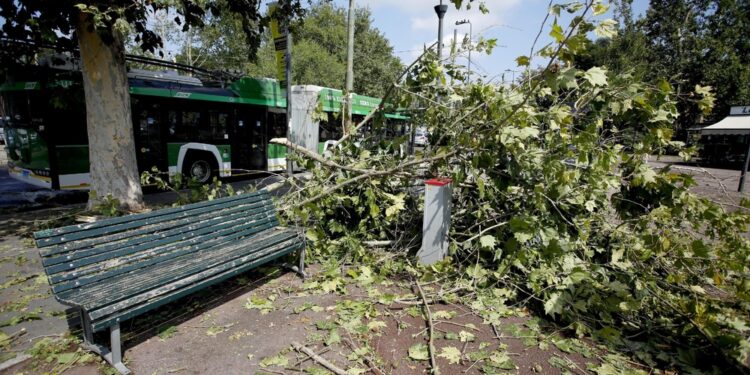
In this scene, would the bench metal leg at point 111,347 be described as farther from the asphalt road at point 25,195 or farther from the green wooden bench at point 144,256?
the asphalt road at point 25,195

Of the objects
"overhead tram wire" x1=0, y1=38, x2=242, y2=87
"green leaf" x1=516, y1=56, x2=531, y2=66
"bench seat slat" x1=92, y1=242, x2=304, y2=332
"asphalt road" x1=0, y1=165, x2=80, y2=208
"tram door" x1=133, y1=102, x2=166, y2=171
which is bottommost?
"asphalt road" x1=0, y1=165, x2=80, y2=208

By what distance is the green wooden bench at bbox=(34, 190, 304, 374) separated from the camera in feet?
8.52

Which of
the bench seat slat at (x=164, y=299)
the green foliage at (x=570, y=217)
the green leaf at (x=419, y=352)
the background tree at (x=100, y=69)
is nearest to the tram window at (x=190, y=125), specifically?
the background tree at (x=100, y=69)

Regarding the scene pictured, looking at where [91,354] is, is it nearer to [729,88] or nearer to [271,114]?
[271,114]

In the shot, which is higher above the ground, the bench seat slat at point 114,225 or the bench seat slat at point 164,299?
the bench seat slat at point 114,225

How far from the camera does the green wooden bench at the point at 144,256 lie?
2596mm

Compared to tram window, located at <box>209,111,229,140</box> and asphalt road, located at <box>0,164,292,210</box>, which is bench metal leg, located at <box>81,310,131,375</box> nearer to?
asphalt road, located at <box>0,164,292,210</box>

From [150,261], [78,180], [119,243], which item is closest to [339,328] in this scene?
[150,261]

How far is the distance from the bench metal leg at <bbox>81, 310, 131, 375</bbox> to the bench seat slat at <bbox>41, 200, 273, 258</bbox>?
1.67ft

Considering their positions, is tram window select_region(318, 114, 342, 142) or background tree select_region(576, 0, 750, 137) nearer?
tram window select_region(318, 114, 342, 142)

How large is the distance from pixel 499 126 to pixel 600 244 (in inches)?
75.1

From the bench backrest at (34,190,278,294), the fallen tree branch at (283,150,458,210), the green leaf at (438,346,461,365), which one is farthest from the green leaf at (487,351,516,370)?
the bench backrest at (34,190,278,294)

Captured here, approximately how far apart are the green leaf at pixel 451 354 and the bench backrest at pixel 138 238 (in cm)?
231

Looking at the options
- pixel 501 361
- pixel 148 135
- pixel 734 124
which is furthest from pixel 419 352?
pixel 734 124
